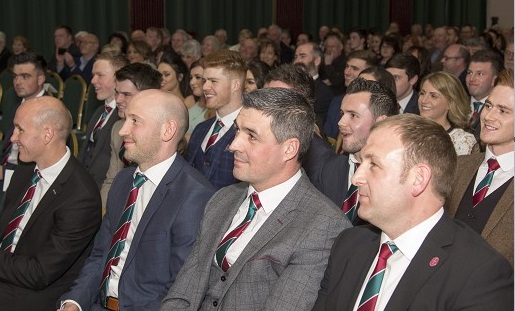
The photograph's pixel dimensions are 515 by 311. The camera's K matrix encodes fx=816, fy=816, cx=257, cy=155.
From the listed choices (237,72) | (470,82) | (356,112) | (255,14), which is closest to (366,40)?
(255,14)

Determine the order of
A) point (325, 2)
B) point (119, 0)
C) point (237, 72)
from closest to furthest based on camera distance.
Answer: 1. point (237, 72)
2. point (119, 0)
3. point (325, 2)

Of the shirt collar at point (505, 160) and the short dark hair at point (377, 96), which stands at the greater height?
the short dark hair at point (377, 96)

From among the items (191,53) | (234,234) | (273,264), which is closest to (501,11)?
(191,53)

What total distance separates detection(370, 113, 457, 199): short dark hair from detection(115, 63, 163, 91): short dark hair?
3.04 m

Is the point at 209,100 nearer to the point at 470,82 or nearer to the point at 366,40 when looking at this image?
the point at 470,82

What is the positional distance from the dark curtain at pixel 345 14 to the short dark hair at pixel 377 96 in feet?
44.0

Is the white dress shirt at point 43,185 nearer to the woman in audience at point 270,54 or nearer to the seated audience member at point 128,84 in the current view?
the seated audience member at point 128,84

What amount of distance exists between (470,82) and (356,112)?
2805 millimetres

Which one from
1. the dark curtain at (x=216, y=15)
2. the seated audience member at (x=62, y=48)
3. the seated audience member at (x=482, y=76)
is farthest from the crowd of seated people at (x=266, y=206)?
the dark curtain at (x=216, y=15)

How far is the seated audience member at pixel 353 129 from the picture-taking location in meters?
3.63

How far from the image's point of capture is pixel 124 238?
3.30 metres

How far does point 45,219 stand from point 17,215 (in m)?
0.27

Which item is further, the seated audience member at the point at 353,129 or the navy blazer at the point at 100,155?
the navy blazer at the point at 100,155

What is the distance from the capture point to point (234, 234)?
2.86m
